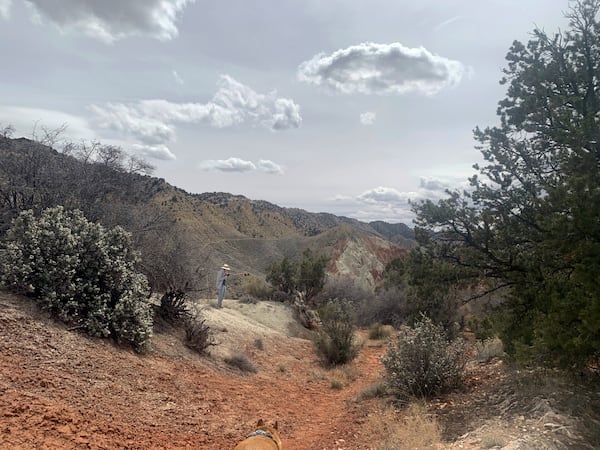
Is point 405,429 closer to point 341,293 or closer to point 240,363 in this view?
point 240,363

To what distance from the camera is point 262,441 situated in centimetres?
416

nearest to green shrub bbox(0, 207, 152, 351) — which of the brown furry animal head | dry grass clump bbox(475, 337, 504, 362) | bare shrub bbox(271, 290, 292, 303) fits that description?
the brown furry animal head

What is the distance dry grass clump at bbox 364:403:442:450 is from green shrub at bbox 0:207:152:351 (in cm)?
456

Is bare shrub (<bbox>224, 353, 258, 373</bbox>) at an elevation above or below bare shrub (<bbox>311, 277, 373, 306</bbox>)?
below

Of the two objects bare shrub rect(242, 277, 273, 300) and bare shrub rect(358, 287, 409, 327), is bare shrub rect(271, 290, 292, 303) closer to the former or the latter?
bare shrub rect(242, 277, 273, 300)

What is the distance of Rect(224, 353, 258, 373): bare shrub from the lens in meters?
10.0

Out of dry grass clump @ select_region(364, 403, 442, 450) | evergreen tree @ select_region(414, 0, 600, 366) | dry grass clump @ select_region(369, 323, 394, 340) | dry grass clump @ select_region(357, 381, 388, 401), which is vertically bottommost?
dry grass clump @ select_region(369, 323, 394, 340)

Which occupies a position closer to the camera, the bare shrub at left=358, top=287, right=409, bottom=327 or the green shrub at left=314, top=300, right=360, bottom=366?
the green shrub at left=314, top=300, right=360, bottom=366

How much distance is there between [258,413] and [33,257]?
468 cm

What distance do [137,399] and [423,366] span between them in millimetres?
4734

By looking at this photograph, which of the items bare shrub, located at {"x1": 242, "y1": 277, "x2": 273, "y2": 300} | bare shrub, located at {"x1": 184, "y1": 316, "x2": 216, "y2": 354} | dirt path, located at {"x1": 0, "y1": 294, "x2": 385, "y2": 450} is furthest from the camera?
bare shrub, located at {"x1": 242, "y1": 277, "x2": 273, "y2": 300}

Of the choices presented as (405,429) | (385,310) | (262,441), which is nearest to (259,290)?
(385,310)

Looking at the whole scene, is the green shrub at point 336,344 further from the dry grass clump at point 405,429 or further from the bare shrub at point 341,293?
the bare shrub at point 341,293

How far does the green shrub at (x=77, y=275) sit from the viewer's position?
6930 mm
